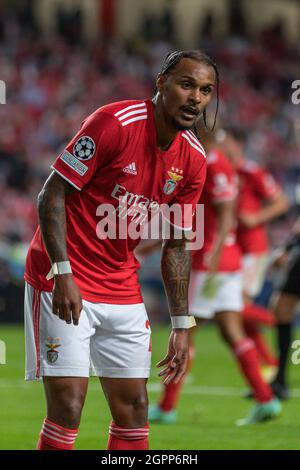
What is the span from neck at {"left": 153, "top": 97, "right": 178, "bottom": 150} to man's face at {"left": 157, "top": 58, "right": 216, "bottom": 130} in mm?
68

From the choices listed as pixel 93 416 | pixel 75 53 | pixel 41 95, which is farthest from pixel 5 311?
pixel 93 416

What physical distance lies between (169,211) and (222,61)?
21.1 metres

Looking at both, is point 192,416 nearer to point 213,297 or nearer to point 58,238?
point 213,297

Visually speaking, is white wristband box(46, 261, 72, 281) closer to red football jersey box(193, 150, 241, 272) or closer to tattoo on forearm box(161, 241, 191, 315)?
tattoo on forearm box(161, 241, 191, 315)

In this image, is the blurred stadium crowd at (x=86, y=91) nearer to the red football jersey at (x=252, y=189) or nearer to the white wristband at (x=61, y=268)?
the red football jersey at (x=252, y=189)

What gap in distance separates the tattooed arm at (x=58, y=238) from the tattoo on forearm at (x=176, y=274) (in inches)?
28.1

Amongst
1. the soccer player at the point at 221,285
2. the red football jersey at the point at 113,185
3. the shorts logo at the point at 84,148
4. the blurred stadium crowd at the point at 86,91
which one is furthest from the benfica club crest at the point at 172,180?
the blurred stadium crowd at the point at 86,91

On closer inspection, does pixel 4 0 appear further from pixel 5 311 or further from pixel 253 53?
pixel 5 311

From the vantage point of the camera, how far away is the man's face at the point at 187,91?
17.0 ft

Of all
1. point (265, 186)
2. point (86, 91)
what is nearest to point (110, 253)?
point (265, 186)

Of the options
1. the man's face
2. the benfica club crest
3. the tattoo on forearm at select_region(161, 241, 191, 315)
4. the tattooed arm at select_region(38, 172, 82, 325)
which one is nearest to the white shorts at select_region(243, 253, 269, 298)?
the tattoo on forearm at select_region(161, 241, 191, 315)

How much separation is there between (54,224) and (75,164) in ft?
0.95

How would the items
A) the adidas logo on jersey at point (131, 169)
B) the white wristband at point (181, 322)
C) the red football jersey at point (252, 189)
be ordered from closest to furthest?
the adidas logo on jersey at point (131, 169) < the white wristband at point (181, 322) < the red football jersey at point (252, 189)

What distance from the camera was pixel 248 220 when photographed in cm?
1123
